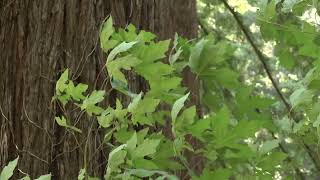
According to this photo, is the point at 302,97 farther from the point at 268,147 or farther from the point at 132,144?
the point at 132,144

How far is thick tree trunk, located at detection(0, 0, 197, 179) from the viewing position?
5.07 ft

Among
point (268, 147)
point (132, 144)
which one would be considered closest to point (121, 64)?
point (132, 144)

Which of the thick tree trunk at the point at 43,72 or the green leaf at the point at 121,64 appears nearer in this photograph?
the green leaf at the point at 121,64

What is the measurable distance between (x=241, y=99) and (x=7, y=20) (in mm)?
831

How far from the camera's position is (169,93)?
1227mm

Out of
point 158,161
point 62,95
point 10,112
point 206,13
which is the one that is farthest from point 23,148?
point 206,13

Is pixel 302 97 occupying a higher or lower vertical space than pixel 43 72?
higher

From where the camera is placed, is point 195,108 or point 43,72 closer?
point 195,108

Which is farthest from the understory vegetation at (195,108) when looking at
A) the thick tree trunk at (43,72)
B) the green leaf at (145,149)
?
the thick tree trunk at (43,72)

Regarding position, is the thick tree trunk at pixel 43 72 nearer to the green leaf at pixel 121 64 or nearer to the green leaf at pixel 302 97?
the green leaf at pixel 121 64

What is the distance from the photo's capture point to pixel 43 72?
1584 millimetres

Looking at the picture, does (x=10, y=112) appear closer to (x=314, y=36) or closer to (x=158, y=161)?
(x=158, y=161)

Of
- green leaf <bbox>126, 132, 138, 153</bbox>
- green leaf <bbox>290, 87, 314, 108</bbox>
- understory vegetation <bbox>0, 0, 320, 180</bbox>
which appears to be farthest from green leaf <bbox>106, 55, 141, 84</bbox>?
green leaf <bbox>290, 87, 314, 108</bbox>

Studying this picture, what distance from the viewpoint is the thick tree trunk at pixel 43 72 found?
1.54 metres
